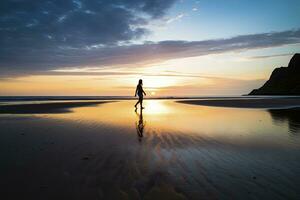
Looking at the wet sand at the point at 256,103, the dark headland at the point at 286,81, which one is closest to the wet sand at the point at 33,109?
the wet sand at the point at 256,103

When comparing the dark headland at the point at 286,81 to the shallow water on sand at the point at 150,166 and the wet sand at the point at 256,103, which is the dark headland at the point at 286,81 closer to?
the wet sand at the point at 256,103

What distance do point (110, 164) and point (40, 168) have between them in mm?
A: 1883

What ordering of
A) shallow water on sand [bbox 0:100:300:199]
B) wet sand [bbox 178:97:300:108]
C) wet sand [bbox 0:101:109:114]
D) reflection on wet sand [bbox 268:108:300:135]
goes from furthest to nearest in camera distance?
1. wet sand [bbox 178:97:300:108]
2. wet sand [bbox 0:101:109:114]
3. reflection on wet sand [bbox 268:108:300:135]
4. shallow water on sand [bbox 0:100:300:199]

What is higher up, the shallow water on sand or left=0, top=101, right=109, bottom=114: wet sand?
left=0, top=101, right=109, bottom=114: wet sand

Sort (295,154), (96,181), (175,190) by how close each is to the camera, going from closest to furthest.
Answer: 1. (175,190)
2. (96,181)
3. (295,154)

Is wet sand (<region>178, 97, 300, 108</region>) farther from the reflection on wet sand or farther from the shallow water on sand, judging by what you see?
the shallow water on sand

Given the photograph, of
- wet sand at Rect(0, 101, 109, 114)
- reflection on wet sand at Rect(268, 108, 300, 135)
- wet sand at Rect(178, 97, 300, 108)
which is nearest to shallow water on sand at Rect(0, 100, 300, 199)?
reflection on wet sand at Rect(268, 108, 300, 135)

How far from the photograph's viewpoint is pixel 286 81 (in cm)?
12800

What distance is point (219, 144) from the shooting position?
9578 millimetres

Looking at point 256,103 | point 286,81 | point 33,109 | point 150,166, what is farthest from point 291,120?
point 286,81

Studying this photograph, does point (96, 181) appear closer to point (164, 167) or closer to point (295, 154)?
point (164, 167)

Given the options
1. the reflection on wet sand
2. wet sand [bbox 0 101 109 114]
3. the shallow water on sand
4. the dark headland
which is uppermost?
the dark headland

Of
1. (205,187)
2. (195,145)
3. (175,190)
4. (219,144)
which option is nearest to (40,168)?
(175,190)

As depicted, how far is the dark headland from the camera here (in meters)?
120
